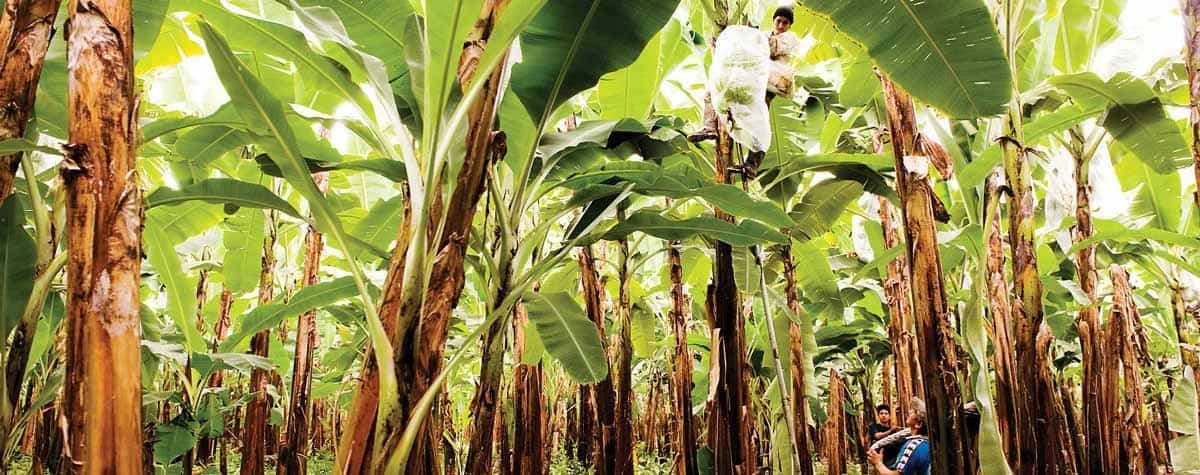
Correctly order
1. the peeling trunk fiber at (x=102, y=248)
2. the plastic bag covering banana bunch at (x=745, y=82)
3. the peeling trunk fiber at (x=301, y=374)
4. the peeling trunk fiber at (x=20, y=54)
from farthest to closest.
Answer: the peeling trunk fiber at (x=301, y=374)
the plastic bag covering banana bunch at (x=745, y=82)
the peeling trunk fiber at (x=20, y=54)
the peeling trunk fiber at (x=102, y=248)

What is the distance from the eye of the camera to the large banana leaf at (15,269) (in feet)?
3.94

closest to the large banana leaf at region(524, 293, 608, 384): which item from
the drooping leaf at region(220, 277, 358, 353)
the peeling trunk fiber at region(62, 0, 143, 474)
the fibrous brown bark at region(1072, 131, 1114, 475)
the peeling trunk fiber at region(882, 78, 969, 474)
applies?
the drooping leaf at region(220, 277, 358, 353)

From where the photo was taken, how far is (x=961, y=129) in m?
2.60

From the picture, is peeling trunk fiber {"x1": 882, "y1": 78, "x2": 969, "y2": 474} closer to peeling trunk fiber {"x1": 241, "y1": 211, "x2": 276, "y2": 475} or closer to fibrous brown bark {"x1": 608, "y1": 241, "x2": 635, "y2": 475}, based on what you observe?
fibrous brown bark {"x1": 608, "y1": 241, "x2": 635, "y2": 475}

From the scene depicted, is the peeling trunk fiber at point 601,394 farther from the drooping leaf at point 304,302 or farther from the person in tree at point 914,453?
the person in tree at point 914,453

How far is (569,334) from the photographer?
6.92 ft

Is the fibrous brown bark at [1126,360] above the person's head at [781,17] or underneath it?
underneath

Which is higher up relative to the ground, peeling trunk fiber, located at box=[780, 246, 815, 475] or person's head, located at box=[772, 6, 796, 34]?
person's head, located at box=[772, 6, 796, 34]

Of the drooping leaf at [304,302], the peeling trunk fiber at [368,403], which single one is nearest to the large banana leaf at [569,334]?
the drooping leaf at [304,302]

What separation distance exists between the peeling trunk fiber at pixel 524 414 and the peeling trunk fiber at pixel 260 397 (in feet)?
4.26

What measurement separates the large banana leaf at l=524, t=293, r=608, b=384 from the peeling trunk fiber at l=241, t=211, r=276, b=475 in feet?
5.83

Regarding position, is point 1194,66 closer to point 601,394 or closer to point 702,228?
point 702,228

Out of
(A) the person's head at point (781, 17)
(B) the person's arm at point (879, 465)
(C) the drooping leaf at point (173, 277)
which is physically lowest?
(B) the person's arm at point (879, 465)

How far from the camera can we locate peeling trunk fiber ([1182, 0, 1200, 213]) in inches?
→ 45.4
